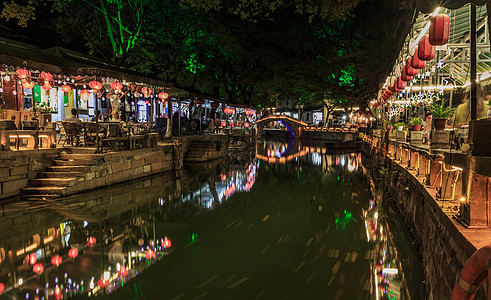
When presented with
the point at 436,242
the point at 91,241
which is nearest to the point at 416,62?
the point at 436,242

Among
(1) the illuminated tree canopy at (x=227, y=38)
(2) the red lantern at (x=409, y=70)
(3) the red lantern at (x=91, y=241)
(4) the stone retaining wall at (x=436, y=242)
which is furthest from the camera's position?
(1) the illuminated tree canopy at (x=227, y=38)

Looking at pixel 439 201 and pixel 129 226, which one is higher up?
pixel 439 201

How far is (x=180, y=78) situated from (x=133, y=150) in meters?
11.1

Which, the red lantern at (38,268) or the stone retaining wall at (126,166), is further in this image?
the stone retaining wall at (126,166)

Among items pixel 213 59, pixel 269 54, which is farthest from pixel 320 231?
pixel 213 59

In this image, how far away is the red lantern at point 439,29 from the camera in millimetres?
5102

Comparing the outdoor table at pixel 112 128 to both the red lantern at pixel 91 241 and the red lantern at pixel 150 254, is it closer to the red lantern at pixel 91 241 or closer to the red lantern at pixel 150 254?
the red lantern at pixel 91 241

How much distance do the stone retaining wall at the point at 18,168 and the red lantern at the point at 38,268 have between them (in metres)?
4.46

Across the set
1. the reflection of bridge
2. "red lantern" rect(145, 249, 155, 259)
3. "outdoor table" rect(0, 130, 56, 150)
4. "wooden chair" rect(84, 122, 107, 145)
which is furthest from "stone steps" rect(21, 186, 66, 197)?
the reflection of bridge

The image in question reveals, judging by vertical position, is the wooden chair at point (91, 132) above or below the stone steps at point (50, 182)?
above

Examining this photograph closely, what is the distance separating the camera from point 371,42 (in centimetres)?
1822

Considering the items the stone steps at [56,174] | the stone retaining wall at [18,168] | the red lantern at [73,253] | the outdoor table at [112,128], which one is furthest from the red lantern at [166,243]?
the outdoor table at [112,128]

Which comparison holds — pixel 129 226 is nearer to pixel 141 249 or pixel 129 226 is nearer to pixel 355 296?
pixel 141 249

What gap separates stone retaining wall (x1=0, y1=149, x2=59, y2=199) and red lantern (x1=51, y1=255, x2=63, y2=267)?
4282 mm
